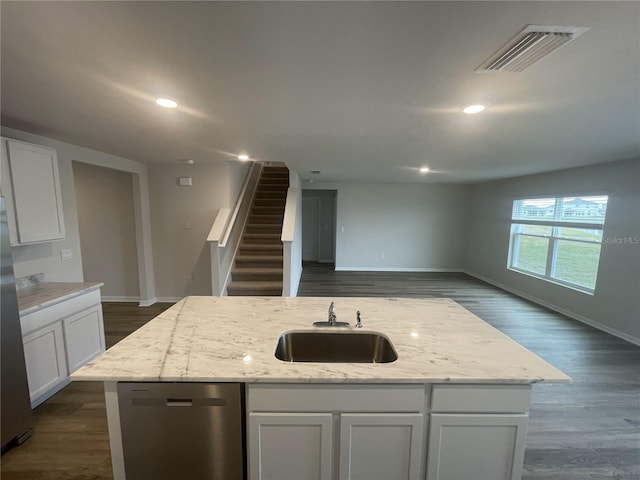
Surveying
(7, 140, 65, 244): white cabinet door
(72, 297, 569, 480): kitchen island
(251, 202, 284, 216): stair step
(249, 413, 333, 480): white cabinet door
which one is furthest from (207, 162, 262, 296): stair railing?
(249, 413, 333, 480): white cabinet door

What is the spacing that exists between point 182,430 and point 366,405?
0.86 m

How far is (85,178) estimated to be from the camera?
4.26 m

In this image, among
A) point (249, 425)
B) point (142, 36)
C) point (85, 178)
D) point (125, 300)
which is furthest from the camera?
point (125, 300)

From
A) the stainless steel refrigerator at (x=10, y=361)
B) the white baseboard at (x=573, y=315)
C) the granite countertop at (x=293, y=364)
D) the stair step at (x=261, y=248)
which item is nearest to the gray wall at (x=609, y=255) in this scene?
the white baseboard at (x=573, y=315)

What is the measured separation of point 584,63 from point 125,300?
5.87 m


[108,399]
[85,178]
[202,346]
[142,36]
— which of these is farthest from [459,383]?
[85,178]

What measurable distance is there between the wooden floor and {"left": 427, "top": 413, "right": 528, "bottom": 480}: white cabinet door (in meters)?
0.70

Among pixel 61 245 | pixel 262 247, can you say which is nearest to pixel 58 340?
pixel 61 245

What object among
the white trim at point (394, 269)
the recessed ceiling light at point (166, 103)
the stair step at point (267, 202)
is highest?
the recessed ceiling light at point (166, 103)

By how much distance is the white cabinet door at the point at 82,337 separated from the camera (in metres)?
2.39

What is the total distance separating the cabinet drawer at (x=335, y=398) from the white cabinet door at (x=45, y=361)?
2050 millimetres

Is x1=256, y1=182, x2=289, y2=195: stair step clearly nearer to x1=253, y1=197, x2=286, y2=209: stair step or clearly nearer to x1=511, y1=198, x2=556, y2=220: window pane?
x1=253, y1=197, x2=286, y2=209: stair step

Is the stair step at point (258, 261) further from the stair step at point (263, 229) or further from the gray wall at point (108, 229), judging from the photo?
the gray wall at point (108, 229)

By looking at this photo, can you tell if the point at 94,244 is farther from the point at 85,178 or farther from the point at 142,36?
the point at 142,36
